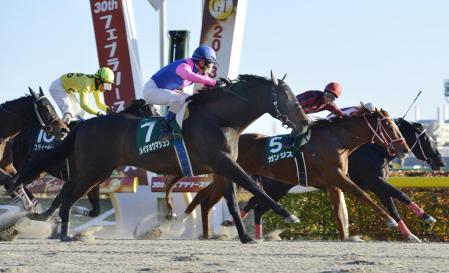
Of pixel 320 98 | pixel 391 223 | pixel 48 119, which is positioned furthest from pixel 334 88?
pixel 48 119

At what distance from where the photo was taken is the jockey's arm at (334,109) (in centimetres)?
1017

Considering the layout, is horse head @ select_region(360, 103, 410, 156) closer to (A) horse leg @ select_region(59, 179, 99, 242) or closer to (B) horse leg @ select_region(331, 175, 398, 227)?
(B) horse leg @ select_region(331, 175, 398, 227)

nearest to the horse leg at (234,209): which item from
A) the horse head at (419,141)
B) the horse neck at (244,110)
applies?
the horse neck at (244,110)

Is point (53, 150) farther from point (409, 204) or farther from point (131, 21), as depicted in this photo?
point (131, 21)

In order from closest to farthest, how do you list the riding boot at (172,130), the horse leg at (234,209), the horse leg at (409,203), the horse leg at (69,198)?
the horse leg at (234,209) < the riding boot at (172,130) < the horse leg at (69,198) < the horse leg at (409,203)

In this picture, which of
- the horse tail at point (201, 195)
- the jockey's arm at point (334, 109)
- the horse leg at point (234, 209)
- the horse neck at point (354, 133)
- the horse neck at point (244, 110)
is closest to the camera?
the horse leg at point (234, 209)

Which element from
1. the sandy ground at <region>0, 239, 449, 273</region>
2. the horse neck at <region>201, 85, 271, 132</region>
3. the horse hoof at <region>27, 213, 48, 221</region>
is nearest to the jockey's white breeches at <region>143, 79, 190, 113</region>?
the horse neck at <region>201, 85, 271, 132</region>

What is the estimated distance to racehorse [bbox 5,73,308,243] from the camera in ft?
26.3

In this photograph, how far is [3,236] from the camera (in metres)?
10.0

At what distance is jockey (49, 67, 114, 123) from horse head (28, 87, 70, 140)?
0.45 meters

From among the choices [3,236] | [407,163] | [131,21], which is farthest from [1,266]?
[407,163]

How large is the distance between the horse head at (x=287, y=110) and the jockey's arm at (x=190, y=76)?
0.57 m

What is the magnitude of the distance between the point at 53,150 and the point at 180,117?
1631mm

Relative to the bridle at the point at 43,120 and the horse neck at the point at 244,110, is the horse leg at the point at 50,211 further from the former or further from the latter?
the horse neck at the point at 244,110
